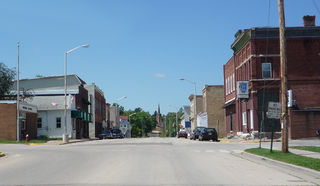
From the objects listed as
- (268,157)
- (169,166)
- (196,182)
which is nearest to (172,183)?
(196,182)

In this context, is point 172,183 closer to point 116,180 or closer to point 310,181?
point 116,180

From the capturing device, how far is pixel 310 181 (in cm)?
1202

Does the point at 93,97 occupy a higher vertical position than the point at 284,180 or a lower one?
higher

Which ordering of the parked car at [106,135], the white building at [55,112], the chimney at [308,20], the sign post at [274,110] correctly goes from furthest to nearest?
the parked car at [106,135]
the white building at [55,112]
the chimney at [308,20]
the sign post at [274,110]

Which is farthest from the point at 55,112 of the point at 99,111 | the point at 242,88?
the point at 99,111

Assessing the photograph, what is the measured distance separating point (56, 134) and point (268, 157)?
142ft

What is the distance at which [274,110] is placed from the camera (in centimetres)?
1934

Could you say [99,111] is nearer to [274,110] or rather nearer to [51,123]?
[51,123]

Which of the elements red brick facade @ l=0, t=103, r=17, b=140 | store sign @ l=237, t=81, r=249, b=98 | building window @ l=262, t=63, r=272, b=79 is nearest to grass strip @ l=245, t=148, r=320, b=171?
store sign @ l=237, t=81, r=249, b=98

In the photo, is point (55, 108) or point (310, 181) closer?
point (310, 181)

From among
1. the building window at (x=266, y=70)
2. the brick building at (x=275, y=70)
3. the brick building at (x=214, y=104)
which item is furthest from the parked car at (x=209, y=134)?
A: the brick building at (x=214, y=104)

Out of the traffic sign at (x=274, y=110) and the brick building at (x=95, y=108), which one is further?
the brick building at (x=95, y=108)

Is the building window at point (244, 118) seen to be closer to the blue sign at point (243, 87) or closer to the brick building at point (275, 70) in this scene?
the brick building at point (275, 70)

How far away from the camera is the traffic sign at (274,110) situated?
760 inches
